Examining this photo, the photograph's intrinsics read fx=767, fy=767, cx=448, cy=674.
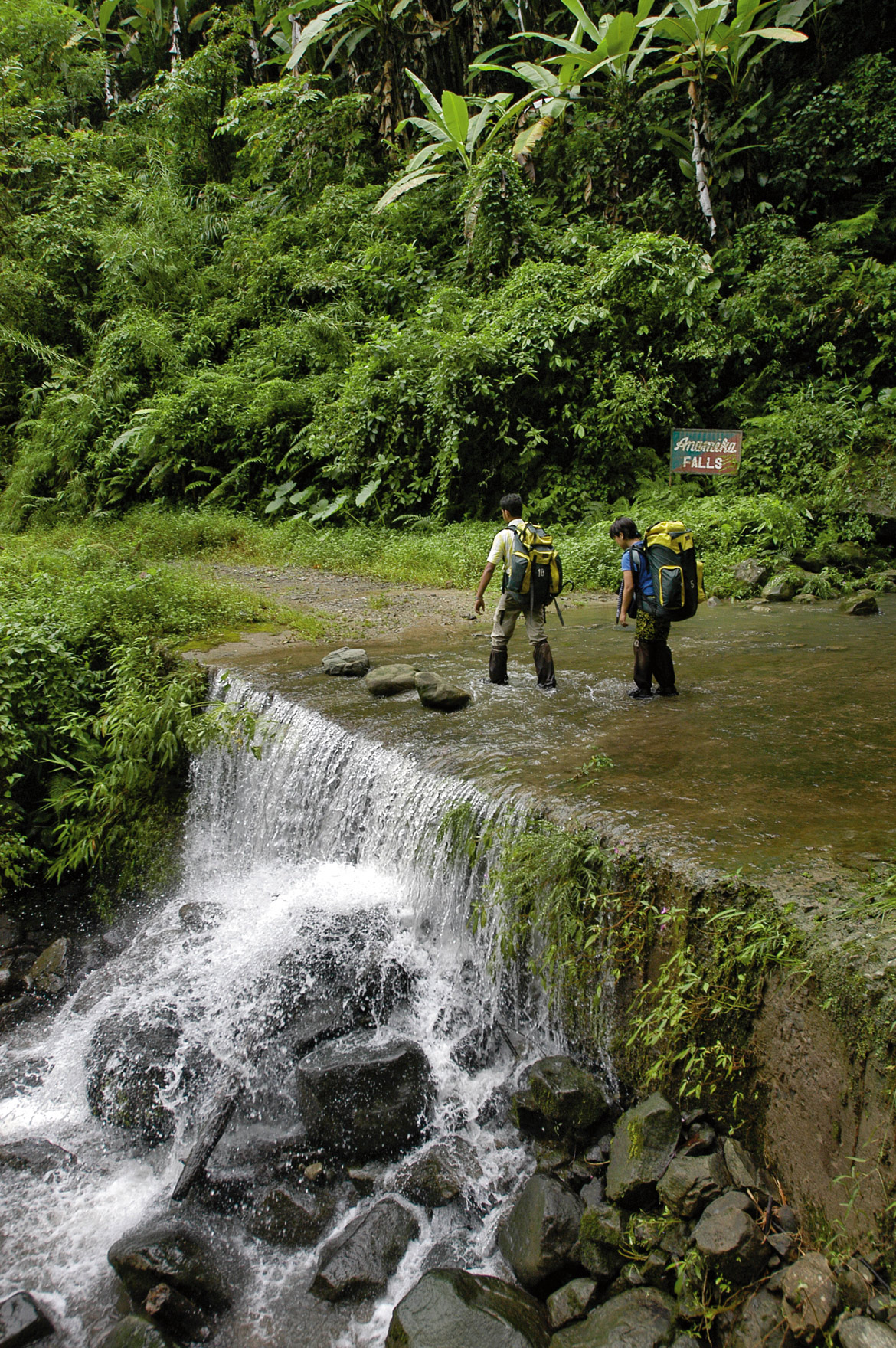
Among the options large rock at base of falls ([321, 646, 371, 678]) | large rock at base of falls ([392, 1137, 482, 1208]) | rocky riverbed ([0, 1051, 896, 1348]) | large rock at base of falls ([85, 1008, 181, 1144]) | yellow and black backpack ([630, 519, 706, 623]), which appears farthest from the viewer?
large rock at base of falls ([321, 646, 371, 678])

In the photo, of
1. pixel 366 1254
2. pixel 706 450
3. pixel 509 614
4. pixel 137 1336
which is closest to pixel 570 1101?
pixel 366 1254

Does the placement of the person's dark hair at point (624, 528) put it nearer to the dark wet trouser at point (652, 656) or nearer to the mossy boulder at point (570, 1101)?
the dark wet trouser at point (652, 656)

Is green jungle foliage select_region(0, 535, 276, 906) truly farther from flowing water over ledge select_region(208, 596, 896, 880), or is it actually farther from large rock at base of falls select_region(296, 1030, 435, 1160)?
large rock at base of falls select_region(296, 1030, 435, 1160)

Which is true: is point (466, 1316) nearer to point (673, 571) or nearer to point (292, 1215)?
point (292, 1215)

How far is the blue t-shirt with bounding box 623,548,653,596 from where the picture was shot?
20.8ft

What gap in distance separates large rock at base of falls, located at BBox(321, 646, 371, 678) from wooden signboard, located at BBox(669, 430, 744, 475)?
19.9 ft

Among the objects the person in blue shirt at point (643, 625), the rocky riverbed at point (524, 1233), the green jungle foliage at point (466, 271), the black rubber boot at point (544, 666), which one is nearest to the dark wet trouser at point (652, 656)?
the person in blue shirt at point (643, 625)

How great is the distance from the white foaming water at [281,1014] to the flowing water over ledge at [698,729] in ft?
1.96

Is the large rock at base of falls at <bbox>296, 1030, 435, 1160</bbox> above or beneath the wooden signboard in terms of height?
beneath

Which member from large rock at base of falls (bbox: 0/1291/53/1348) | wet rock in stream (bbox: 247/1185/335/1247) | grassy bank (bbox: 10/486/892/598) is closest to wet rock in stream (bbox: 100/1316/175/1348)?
large rock at base of falls (bbox: 0/1291/53/1348)

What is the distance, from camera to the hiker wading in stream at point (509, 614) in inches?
272

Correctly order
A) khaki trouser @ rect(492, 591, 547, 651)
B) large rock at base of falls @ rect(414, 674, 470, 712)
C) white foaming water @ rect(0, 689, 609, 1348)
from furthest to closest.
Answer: khaki trouser @ rect(492, 591, 547, 651) → large rock at base of falls @ rect(414, 674, 470, 712) → white foaming water @ rect(0, 689, 609, 1348)

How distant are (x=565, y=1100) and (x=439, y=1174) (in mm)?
833

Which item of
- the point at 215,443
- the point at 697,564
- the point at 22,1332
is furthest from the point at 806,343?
the point at 22,1332
